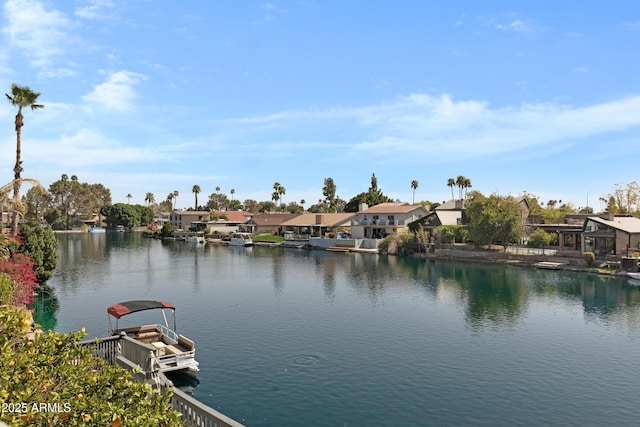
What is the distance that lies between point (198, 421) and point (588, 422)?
17.4 m

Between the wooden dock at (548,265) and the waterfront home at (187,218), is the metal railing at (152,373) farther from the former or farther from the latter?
the waterfront home at (187,218)

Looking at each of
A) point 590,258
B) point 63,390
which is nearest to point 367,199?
point 590,258

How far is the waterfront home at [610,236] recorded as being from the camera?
69.2 m

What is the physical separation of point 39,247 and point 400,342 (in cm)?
3712

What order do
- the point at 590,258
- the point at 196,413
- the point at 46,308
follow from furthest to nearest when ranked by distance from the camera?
the point at 590,258
the point at 46,308
the point at 196,413

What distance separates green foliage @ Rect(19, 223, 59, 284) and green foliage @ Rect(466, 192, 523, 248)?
219 feet

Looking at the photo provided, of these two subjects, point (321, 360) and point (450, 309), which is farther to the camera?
point (450, 309)

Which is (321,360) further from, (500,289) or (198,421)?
(500,289)

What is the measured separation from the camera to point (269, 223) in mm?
146250

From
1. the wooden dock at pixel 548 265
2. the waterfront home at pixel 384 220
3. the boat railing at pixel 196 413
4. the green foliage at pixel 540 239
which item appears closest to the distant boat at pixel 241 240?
the waterfront home at pixel 384 220

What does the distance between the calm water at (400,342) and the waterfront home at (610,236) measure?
11631 mm

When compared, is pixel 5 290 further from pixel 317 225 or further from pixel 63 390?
pixel 317 225

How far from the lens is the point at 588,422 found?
2038 centimetres

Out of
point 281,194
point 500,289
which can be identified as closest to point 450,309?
point 500,289
